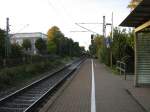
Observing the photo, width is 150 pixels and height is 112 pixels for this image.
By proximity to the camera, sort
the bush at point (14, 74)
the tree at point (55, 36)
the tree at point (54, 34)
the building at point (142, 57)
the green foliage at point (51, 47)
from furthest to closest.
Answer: the tree at point (54, 34) → the tree at point (55, 36) → the green foliage at point (51, 47) → the bush at point (14, 74) → the building at point (142, 57)

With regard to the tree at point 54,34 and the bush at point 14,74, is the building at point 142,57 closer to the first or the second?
the bush at point 14,74

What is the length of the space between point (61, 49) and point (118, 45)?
76383 millimetres

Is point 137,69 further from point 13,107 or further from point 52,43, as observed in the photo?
point 52,43

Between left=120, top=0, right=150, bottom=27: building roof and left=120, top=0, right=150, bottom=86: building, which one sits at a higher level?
left=120, top=0, right=150, bottom=27: building roof

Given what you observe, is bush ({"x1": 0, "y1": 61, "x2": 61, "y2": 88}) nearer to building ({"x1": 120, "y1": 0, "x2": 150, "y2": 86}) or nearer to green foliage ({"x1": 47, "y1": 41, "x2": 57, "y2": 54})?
building ({"x1": 120, "y1": 0, "x2": 150, "y2": 86})

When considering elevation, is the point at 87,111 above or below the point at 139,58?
below

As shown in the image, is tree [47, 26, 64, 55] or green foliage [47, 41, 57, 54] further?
tree [47, 26, 64, 55]

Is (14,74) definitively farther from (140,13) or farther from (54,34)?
(54,34)

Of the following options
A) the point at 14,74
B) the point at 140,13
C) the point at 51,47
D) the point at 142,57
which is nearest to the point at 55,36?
the point at 51,47

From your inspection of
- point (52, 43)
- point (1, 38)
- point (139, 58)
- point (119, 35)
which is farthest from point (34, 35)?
Answer: point (139, 58)

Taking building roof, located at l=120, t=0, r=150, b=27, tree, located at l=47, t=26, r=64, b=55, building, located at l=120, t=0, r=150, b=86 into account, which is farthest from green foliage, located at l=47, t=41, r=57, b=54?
building roof, located at l=120, t=0, r=150, b=27

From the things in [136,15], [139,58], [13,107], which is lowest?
[13,107]

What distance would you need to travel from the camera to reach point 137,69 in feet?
64.5

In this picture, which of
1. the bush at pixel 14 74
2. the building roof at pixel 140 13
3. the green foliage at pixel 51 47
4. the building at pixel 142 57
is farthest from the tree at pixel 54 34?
the building roof at pixel 140 13
